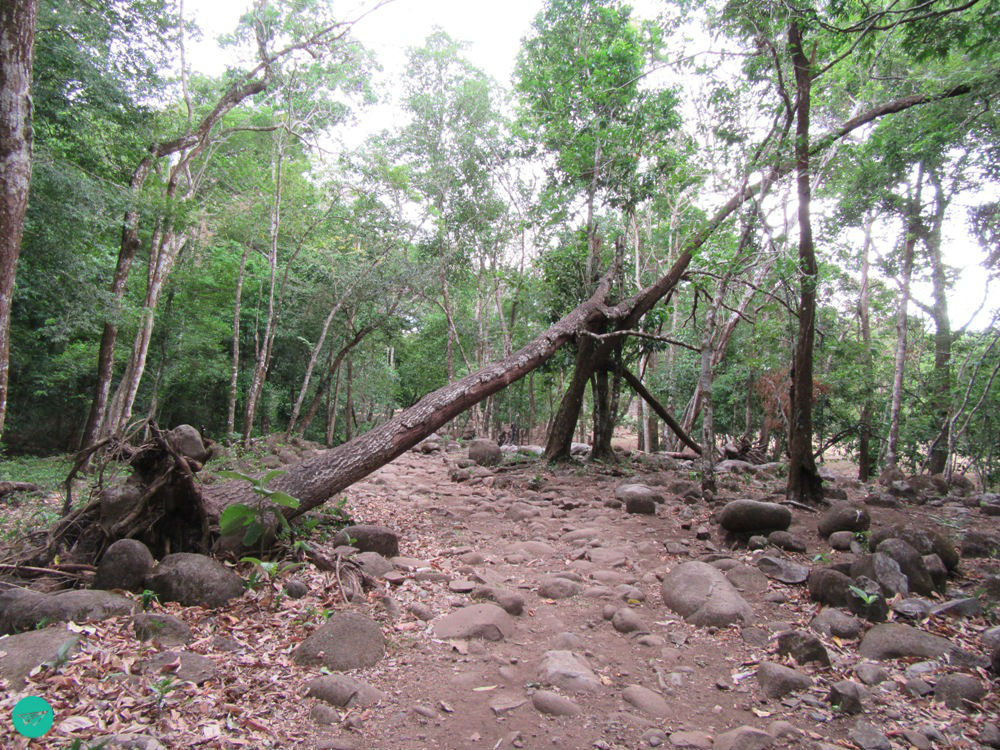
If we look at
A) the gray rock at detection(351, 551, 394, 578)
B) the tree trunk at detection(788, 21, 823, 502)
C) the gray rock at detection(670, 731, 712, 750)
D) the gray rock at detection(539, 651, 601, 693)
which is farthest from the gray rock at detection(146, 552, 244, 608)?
the tree trunk at detection(788, 21, 823, 502)

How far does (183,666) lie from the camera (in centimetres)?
274

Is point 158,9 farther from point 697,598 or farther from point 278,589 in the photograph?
point 697,598

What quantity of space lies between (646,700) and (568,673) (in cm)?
46

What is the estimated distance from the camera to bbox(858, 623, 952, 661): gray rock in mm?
3252

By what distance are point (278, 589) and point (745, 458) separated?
12.6 m

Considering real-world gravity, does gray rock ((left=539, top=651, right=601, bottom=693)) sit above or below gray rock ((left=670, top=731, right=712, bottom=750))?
above

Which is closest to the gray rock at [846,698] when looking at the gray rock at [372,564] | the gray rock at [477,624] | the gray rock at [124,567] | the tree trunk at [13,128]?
the gray rock at [477,624]

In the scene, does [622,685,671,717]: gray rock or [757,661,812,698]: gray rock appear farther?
[757,661,812,698]: gray rock

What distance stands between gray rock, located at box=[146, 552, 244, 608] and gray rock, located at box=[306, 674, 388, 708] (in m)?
1.16

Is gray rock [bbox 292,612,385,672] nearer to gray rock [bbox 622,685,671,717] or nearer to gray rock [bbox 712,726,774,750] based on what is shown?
gray rock [bbox 622,685,671,717]

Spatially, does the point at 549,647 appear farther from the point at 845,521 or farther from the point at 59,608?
the point at 845,521

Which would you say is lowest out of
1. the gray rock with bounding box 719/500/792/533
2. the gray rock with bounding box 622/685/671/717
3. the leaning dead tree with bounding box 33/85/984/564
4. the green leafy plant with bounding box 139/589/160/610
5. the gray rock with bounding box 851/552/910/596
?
the gray rock with bounding box 622/685/671/717

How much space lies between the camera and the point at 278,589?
12.5ft

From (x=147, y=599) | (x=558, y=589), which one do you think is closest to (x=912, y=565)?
(x=558, y=589)
